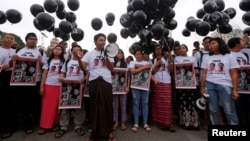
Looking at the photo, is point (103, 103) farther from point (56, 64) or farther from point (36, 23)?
point (36, 23)

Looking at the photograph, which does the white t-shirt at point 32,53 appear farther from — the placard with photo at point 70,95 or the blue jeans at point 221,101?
the blue jeans at point 221,101

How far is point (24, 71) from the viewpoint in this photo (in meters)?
4.71

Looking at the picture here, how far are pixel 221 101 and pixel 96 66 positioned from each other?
7.90ft

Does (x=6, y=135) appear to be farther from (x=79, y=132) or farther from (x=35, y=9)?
(x=35, y=9)

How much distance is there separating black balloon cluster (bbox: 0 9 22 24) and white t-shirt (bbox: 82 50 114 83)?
3683mm

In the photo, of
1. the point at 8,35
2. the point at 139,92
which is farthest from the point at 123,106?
the point at 8,35

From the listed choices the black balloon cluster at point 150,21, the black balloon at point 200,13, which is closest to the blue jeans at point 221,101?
the black balloon cluster at point 150,21

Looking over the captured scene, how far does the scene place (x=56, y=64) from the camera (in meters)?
4.92

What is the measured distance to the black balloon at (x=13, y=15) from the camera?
21.8 feet

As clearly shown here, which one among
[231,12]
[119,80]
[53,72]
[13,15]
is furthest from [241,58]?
[13,15]

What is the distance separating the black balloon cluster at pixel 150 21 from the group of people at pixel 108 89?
0.95m

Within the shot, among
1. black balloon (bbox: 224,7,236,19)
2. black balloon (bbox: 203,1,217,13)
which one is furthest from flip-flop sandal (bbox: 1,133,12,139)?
black balloon (bbox: 224,7,236,19)

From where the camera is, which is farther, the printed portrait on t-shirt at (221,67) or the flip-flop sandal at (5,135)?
the flip-flop sandal at (5,135)

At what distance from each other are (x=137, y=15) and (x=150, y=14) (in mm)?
586
